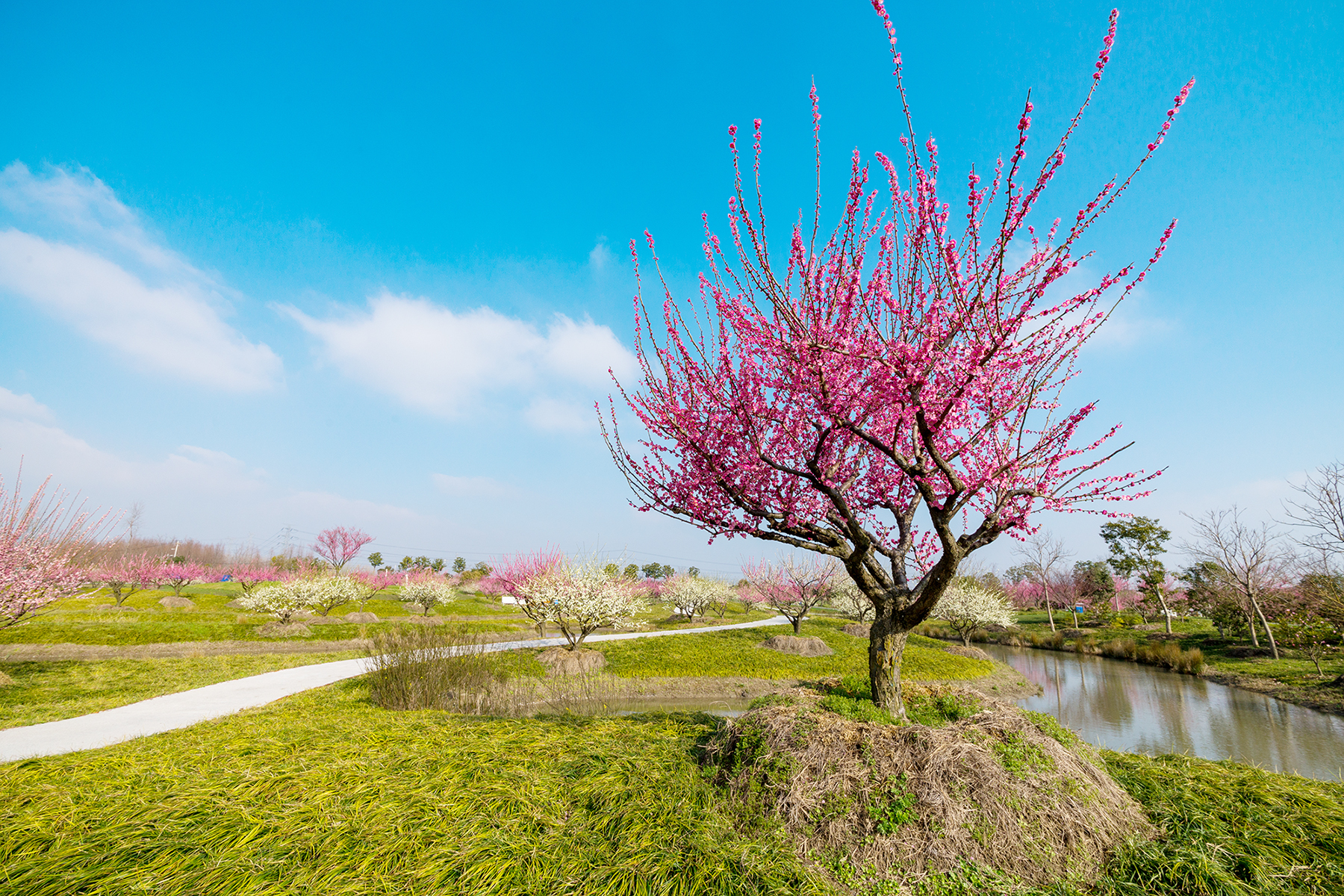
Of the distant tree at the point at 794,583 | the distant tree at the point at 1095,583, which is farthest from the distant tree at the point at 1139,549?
the distant tree at the point at 794,583

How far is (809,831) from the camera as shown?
4.51 meters

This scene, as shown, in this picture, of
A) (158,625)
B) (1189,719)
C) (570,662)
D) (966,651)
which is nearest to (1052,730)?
(570,662)

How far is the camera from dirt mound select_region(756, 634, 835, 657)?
2109 cm

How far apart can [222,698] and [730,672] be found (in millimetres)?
13106

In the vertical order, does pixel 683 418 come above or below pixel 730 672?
above

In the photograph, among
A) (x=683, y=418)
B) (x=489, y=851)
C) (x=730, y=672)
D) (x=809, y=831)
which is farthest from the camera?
(x=730, y=672)

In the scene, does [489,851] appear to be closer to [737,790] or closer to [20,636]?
[737,790]

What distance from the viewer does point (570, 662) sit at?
54.1 feet

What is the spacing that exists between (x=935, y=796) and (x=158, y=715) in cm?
1268

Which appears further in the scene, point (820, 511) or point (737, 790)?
point (820, 511)

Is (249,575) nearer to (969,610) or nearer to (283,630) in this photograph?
(283,630)

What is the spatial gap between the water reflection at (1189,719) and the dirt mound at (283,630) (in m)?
26.7

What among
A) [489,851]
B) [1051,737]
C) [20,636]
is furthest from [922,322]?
[20,636]

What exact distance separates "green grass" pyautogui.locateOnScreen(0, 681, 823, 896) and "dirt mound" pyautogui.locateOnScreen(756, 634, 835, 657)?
52.8ft
